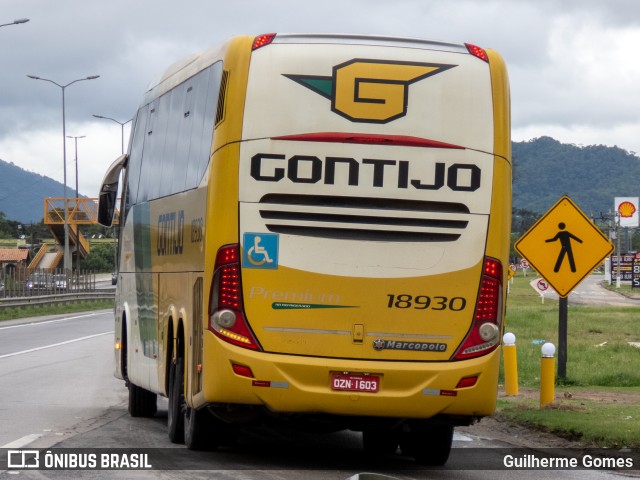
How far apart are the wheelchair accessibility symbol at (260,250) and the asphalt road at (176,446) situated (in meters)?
1.62

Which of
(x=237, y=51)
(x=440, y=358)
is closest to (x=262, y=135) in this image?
(x=237, y=51)

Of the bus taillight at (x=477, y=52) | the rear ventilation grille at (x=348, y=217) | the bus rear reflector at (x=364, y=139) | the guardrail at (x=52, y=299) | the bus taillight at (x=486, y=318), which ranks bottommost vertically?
the guardrail at (x=52, y=299)

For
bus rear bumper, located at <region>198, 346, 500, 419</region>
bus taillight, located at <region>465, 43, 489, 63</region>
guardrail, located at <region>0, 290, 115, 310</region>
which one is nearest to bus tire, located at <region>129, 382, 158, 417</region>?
bus rear bumper, located at <region>198, 346, 500, 419</region>

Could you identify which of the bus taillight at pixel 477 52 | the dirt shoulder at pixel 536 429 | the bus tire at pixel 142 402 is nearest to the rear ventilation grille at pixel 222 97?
the bus taillight at pixel 477 52

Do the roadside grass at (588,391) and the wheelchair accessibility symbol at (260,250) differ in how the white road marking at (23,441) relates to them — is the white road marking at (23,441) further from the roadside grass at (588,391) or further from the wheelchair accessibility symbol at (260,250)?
the roadside grass at (588,391)

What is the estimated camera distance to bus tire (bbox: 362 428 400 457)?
12.2 meters

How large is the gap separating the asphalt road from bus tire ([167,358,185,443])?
14cm

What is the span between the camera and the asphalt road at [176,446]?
33.5 feet

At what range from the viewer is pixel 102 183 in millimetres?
16391

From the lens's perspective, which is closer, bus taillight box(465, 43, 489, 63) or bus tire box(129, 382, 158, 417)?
bus taillight box(465, 43, 489, 63)

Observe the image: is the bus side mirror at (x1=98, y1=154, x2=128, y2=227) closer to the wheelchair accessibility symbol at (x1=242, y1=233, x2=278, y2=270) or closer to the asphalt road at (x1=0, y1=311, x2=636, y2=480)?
the asphalt road at (x1=0, y1=311, x2=636, y2=480)

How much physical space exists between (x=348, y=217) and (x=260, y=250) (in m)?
0.74

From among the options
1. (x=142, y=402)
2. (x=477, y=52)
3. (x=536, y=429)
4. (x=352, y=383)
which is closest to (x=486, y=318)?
(x=352, y=383)

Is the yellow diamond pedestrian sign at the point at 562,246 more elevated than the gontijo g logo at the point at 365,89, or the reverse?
the gontijo g logo at the point at 365,89
